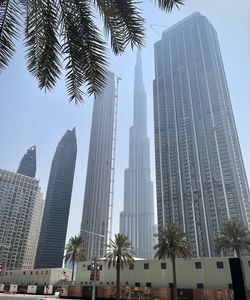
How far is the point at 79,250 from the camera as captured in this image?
72000 mm

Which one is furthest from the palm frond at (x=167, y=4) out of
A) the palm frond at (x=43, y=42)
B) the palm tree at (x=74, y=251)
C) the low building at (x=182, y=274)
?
the palm tree at (x=74, y=251)

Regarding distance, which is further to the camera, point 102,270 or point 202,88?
point 202,88

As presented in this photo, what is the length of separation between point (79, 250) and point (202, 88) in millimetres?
104131

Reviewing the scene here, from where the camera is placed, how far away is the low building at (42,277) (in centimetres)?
8424

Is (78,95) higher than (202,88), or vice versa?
(202,88)

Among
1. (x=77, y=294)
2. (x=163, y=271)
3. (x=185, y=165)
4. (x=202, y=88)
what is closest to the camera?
(x=163, y=271)

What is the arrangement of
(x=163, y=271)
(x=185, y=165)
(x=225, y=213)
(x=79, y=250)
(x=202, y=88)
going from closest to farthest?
1. (x=163, y=271)
2. (x=79, y=250)
3. (x=225, y=213)
4. (x=185, y=165)
5. (x=202, y=88)

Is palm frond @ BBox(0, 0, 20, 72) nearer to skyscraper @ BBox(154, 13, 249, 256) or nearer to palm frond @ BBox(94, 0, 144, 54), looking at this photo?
palm frond @ BBox(94, 0, 144, 54)

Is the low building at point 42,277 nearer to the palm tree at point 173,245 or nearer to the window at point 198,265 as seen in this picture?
the palm tree at point 173,245

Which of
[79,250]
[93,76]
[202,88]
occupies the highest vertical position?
[202,88]

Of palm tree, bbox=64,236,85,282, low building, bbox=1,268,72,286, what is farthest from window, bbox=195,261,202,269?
low building, bbox=1,268,72,286

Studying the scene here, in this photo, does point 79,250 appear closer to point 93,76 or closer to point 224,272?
point 224,272

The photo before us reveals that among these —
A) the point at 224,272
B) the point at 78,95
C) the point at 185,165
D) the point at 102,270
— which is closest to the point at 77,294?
the point at 102,270

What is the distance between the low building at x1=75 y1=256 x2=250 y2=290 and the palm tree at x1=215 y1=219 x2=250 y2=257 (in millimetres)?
3399
